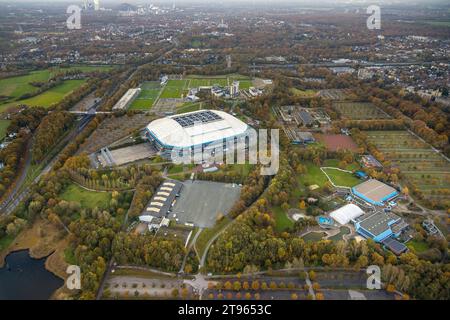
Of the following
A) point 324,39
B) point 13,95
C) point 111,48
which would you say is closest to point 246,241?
point 13,95

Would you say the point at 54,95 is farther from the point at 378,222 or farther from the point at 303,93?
the point at 378,222

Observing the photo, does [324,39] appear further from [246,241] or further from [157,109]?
[246,241]

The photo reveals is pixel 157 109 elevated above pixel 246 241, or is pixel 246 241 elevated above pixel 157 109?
pixel 157 109

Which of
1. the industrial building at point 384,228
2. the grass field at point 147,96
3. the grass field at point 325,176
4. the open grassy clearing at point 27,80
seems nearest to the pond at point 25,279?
the industrial building at point 384,228

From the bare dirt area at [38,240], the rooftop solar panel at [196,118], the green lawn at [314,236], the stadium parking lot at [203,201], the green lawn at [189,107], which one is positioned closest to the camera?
the bare dirt area at [38,240]

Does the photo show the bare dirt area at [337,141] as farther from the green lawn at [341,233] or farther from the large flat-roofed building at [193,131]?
the green lawn at [341,233]

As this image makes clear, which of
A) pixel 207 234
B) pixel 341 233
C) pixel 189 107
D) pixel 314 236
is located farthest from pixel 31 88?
pixel 341 233
